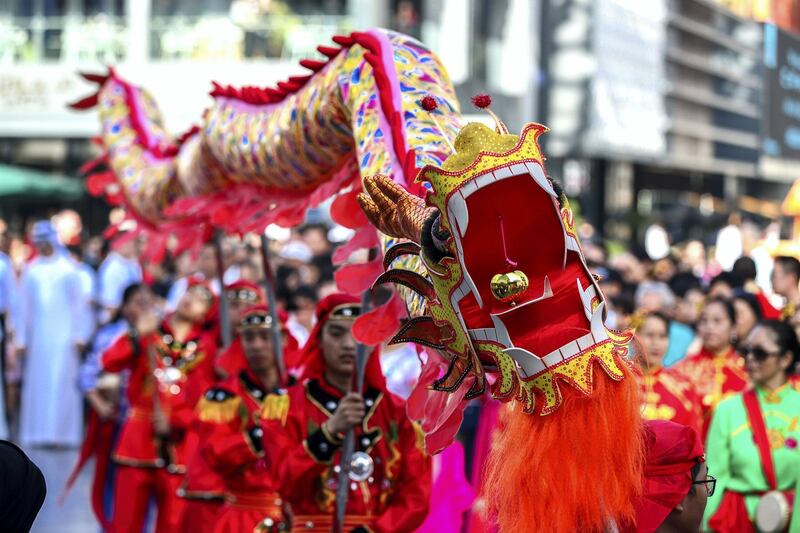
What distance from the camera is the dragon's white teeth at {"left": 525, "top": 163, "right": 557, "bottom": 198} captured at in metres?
3.12

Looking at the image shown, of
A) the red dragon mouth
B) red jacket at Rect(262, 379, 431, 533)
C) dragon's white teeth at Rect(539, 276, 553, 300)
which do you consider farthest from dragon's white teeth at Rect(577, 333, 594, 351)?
red jacket at Rect(262, 379, 431, 533)

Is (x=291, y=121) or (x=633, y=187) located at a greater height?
(x=291, y=121)

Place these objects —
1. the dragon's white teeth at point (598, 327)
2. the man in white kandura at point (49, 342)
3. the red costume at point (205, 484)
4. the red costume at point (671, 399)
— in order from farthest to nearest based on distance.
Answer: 1. the man in white kandura at point (49, 342)
2. the red costume at point (205, 484)
3. the red costume at point (671, 399)
4. the dragon's white teeth at point (598, 327)

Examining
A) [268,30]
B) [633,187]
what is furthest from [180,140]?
[633,187]

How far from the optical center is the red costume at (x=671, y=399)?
6.71 m

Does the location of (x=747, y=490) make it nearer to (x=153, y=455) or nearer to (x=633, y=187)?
(x=153, y=455)

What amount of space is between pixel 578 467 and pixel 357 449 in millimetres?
2273

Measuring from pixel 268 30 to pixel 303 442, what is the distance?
17646 mm

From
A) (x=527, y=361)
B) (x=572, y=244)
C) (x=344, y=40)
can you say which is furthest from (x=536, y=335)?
(x=344, y=40)

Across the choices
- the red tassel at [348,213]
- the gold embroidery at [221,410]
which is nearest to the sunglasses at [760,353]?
the gold embroidery at [221,410]

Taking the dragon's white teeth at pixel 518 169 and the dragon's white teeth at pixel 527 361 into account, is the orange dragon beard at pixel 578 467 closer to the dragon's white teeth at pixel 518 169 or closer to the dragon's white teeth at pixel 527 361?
the dragon's white teeth at pixel 527 361

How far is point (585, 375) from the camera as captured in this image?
10.3 feet

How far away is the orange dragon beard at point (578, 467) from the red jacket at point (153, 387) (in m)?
5.06

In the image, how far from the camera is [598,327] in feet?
10.4
